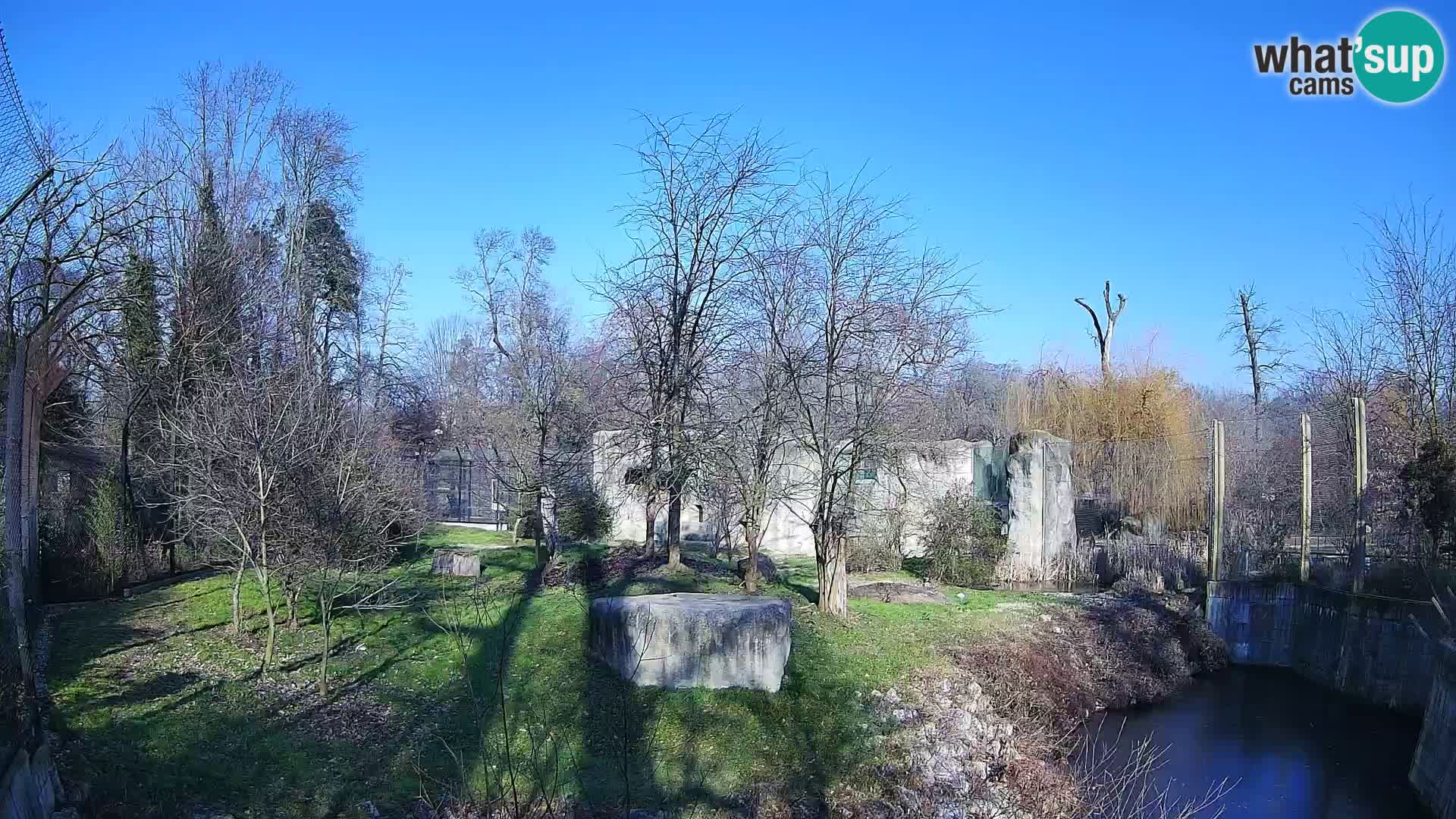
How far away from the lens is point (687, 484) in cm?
1364

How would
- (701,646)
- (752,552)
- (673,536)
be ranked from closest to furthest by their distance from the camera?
(701,646), (752,552), (673,536)

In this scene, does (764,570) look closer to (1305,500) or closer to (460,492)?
(1305,500)

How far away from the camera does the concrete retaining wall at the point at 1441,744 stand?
8.74 m

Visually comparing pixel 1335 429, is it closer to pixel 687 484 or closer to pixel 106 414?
pixel 687 484

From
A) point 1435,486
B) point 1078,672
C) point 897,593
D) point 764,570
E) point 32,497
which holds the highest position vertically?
point 1435,486

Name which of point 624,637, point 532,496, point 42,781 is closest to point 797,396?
point 624,637

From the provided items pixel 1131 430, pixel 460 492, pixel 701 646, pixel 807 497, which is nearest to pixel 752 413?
pixel 701 646

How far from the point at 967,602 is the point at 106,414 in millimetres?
16992

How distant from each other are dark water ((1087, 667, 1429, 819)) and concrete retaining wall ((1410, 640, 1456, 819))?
359 mm

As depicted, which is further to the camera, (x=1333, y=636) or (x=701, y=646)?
(x=1333, y=636)

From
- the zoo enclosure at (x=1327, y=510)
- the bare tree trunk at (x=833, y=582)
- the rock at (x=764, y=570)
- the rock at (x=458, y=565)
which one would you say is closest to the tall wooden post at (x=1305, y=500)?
the zoo enclosure at (x=1327, y=510)

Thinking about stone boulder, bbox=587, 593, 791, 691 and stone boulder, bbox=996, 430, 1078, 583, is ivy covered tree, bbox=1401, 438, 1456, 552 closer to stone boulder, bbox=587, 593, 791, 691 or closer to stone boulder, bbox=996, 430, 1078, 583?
stone boulder, bbox=996, 430, 1078, 583

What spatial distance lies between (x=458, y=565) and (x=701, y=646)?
7.13 metres

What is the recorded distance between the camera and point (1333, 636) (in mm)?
13883
